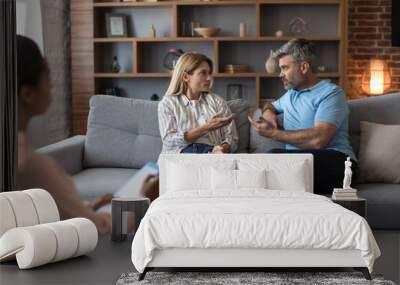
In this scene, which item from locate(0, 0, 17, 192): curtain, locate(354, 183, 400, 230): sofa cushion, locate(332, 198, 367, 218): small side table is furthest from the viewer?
locate(0, 0, 17, 192): curtain

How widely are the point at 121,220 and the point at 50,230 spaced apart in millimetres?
811

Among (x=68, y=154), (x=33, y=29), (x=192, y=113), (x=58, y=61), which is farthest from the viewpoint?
(x=58, y=61)

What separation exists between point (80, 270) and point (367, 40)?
5.74 meters

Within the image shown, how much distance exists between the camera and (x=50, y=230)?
174 inches

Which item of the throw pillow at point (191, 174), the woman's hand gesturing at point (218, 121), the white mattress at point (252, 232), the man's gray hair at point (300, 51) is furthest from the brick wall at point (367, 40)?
the white mattress at point (252, 232)

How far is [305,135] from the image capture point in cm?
548

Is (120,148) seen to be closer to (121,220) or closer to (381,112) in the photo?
(121,220)

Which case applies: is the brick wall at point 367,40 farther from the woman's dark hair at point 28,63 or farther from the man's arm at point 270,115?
the man's arm at point 270,115

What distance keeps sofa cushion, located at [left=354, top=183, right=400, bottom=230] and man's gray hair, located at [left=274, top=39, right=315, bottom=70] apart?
1.01 meters

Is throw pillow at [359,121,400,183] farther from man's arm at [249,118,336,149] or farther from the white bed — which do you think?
the white bed

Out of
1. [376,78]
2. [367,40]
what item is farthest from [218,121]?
[367,40]

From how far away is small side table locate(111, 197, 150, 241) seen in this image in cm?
508

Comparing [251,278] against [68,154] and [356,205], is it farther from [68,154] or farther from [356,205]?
[68,154]

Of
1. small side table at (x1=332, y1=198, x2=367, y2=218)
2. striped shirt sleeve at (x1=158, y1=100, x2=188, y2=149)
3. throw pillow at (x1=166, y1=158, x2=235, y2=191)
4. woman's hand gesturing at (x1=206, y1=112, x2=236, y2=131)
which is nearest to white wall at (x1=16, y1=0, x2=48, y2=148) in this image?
striped shirt sleeve at (x1=158, y1=100, x2=188, y2=149)
